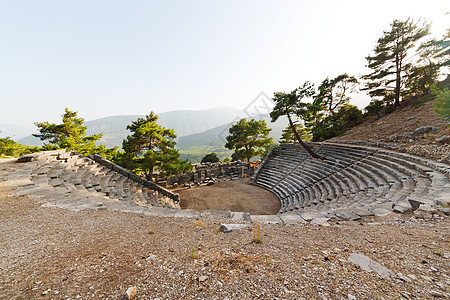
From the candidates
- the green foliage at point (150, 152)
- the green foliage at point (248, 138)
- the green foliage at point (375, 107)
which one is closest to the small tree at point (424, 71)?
the green foliage at point (375, 107)

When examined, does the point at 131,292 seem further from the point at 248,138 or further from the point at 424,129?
the point at 248,138

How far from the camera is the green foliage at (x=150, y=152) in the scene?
11.0 m

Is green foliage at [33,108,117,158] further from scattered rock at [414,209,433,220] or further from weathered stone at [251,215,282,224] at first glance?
scattered rock at [414,209,433,220]

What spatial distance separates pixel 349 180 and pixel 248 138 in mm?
17836

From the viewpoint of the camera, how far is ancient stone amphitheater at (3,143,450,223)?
4254mm

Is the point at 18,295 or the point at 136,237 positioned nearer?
the point at 18,295

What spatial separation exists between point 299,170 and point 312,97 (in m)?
6.36

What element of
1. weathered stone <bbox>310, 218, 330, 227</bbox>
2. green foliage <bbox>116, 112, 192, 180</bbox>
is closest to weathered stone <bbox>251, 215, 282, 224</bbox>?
weathered stone <bbox>310, 218, 330, 227</bbox>

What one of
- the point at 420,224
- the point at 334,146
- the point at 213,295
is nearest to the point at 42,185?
the point at 213,295

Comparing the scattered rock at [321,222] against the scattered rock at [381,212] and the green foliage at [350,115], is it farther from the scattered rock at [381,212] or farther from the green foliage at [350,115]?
the green foliage at [350,115]

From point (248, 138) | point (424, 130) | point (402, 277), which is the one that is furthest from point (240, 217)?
point (248, 138)

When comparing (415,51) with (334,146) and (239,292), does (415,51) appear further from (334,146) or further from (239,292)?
(239,292)

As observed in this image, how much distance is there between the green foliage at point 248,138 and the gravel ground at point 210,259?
21875mm

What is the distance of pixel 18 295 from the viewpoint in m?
1.49
